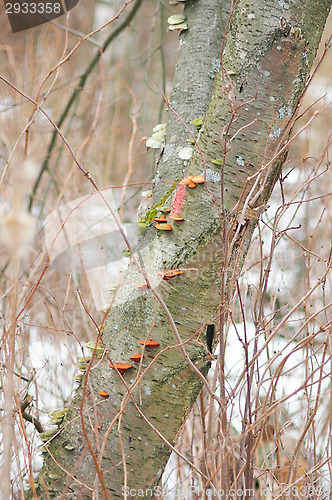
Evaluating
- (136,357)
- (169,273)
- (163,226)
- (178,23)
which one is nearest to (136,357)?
(136,357)

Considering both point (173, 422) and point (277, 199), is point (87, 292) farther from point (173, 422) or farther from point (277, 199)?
point (277, 199)

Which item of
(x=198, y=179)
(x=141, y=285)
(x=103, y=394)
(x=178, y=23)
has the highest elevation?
(x=178, y=23)

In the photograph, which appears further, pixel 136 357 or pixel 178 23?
pixel 178 23

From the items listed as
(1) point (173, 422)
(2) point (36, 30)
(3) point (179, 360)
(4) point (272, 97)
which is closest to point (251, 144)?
(4) point (272, 97)

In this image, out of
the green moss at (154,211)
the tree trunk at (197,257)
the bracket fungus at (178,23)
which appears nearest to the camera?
the tree trunk at (197,257)

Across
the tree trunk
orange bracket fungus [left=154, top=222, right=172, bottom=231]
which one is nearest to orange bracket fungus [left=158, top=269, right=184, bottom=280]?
the tree trunk

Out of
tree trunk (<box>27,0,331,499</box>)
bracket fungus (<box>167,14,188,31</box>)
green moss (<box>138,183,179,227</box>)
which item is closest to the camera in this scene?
tree trunk (<box>27,0,331,499</box>)

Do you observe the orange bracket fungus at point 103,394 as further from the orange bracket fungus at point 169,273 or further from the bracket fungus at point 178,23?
the bracket fungus at point 178,23

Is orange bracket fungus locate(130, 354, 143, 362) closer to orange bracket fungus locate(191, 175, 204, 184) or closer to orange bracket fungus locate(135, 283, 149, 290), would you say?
orange bracket fungus locate(135, 283, 149, 290)

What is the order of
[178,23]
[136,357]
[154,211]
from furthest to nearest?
1. [178,23]
2. [154,211]
3. [136,357]

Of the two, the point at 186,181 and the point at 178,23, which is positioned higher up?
the point at 178,23

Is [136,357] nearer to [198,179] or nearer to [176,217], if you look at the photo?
[176,217]

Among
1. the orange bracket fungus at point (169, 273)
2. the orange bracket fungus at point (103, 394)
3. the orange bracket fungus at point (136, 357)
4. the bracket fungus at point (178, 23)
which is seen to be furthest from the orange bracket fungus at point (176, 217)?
the bracket fungus at point (178, 23)

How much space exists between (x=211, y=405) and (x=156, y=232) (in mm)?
507
